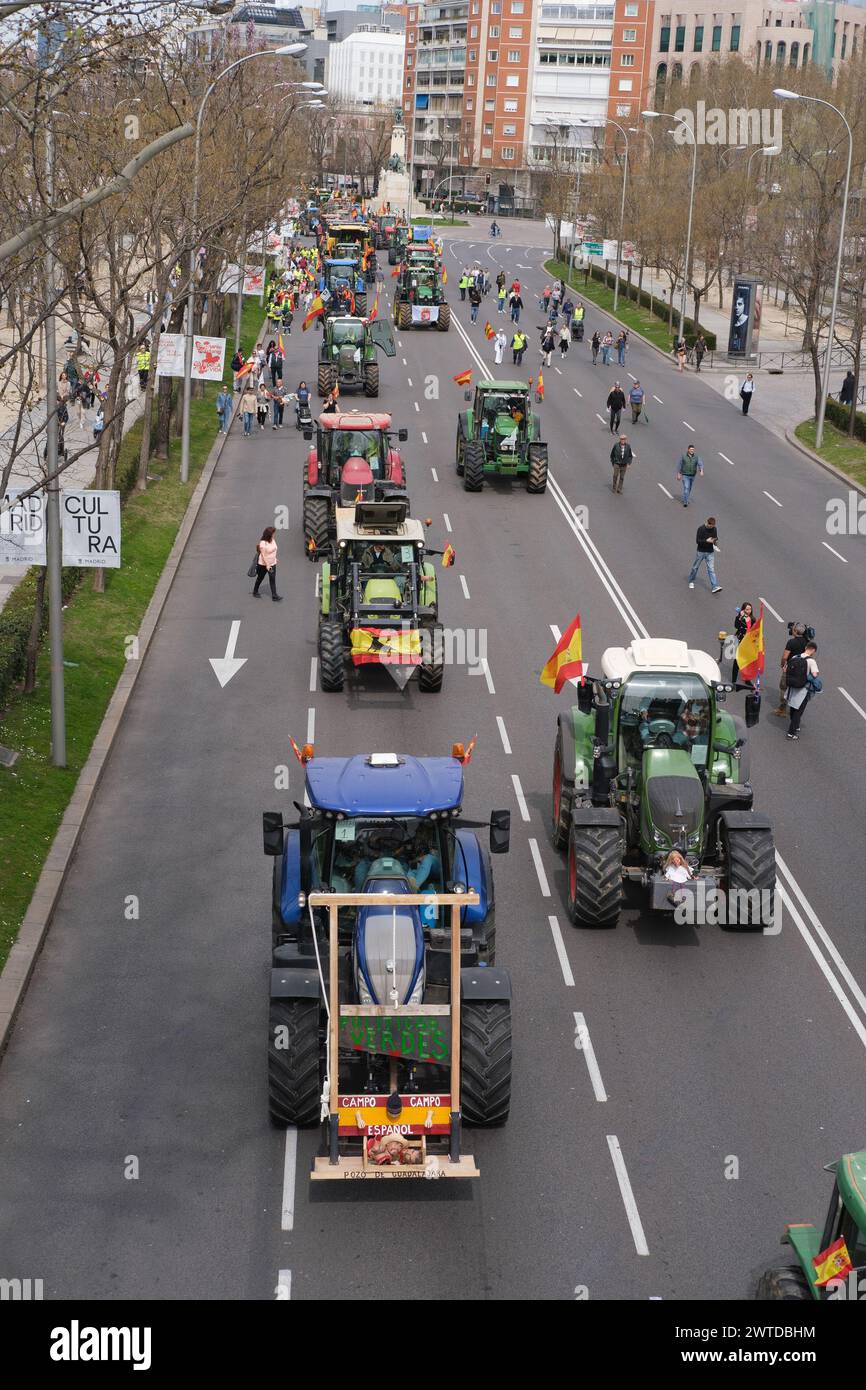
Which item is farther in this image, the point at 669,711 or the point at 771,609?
the point at 771,609

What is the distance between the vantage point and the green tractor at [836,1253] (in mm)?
9102

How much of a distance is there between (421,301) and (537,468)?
33.8m

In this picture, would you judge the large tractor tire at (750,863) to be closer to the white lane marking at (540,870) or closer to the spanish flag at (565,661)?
the white lane marking at (540,870)

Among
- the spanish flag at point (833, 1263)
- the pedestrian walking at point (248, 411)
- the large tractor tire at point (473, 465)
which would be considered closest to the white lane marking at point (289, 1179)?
the spanish flag at point (833, 1263)

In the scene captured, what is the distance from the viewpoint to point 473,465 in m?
39.6

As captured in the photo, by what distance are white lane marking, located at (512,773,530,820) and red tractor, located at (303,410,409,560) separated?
11.6 metres

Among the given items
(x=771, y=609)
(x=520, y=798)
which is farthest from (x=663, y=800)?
(x=771, y=609)

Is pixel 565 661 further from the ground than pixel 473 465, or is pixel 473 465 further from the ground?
pixel 565 661

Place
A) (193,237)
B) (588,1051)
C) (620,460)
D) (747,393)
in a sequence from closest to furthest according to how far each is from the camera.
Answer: (588,1051)
(193,237)
(620,460)
(747,393)

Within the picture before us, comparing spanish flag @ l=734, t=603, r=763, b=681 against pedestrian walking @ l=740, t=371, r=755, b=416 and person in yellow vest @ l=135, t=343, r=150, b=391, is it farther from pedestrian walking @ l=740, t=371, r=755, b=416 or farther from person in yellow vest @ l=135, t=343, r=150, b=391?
pedestrian walking @ l=740, t=371, r=755, b=416

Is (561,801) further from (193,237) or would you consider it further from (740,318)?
(740,318)

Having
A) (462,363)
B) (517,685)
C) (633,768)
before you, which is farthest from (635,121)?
(633,768)

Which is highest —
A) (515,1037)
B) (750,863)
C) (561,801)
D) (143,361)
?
(143,361)

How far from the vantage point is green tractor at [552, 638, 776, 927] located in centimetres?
1680
